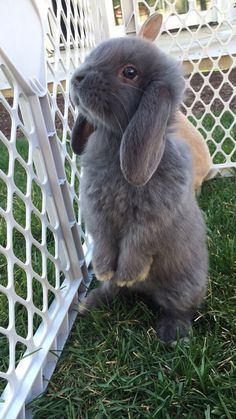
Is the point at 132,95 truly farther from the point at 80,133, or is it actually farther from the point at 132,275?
the point at 132,275

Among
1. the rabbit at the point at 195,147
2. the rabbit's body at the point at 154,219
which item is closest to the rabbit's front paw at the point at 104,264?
the rabbit's body at the point at 154,219

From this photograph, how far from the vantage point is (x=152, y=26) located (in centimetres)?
227

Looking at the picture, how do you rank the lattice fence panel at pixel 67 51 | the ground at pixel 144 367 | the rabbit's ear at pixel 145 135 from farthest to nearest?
1. the lattice fence panel at pixel 67 51
2. the ground at pixel 144 367
3. the rabbit's ear at pixel 145 135

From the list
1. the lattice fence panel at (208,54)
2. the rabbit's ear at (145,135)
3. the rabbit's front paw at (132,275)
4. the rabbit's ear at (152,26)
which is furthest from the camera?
the lattice fence panel at (208,54)

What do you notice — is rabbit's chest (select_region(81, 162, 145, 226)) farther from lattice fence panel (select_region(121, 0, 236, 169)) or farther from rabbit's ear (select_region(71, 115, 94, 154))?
lattice fence panel (select_region(121, 0, 236, 169))

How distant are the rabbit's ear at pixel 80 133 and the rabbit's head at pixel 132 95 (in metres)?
0.24

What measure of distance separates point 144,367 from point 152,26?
165cm

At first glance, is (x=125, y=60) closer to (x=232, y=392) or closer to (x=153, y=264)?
(x=153, y=264)

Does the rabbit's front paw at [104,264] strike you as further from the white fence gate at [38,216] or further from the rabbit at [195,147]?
the rabbit at [195,147]

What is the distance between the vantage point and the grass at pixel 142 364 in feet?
4.45

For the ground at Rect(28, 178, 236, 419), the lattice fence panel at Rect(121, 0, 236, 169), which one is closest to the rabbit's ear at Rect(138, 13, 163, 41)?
the lattice fence panel at Rect(121, 0, 236, 169)

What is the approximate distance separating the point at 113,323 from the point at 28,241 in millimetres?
483

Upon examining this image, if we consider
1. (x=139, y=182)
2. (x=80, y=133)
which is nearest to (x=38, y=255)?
(x=80, y=133)

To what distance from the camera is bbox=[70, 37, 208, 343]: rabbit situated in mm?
1277
